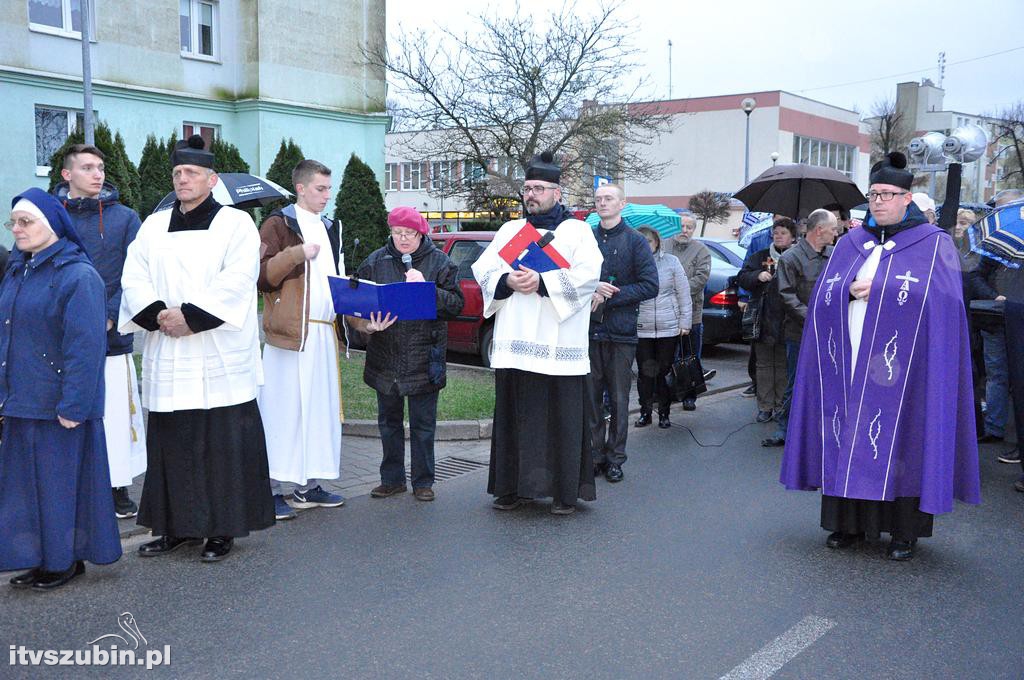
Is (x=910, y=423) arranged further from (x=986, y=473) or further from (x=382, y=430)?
(x=382, y=430)

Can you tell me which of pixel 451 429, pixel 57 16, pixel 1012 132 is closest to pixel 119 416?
pixel 451 429

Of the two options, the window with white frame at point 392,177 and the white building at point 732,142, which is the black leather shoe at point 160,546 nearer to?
the white building at point 732,142

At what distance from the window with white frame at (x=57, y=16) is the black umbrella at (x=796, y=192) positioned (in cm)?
2023

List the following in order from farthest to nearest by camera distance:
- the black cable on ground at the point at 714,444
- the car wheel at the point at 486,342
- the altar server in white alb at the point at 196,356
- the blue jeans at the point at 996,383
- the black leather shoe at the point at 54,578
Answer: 1. the car wheel at the point at 486,342
2. the blue jeans at the point at 996,383
3. the black cable on ground at the point at 714,444
4. the altar server in white alb at the point at 196,356
5. the black leather shoe at the point at 54,578

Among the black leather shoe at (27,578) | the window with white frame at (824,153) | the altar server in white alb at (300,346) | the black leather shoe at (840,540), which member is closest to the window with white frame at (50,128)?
the altar server in white alb at (300,346)

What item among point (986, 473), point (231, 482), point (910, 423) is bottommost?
point (986, 473)

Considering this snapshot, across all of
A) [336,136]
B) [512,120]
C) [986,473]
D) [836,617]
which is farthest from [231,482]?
[336,136]

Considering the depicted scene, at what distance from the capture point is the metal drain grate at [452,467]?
7.17 metres

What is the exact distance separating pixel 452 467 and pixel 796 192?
515 cm

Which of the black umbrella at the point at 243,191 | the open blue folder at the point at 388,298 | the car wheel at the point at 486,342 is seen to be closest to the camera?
the open blue folder at the point at 388,298

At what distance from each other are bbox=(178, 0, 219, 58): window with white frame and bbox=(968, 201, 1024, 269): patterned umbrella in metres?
24.9

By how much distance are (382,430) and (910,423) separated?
3.31 metres

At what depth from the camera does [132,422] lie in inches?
231

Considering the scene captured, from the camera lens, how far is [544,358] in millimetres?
6031
